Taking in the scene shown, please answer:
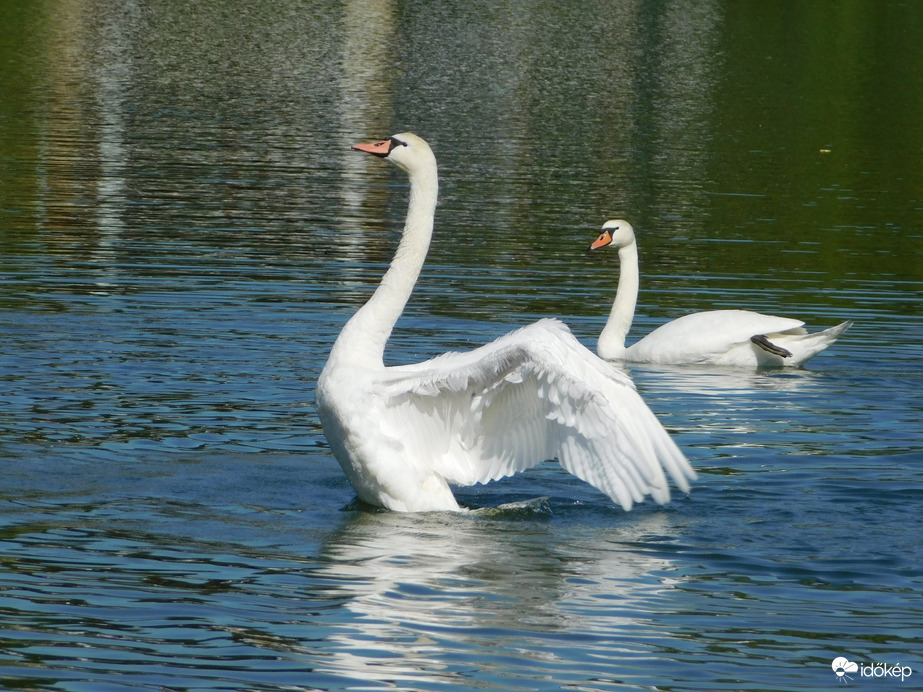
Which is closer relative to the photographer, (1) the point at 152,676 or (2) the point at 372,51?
(1) the point at 152,676

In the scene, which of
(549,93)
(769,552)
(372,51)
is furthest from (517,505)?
(372,51)

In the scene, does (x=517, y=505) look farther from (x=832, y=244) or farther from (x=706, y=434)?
(x=832, y=244)

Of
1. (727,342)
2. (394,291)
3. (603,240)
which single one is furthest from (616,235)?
(394,291)

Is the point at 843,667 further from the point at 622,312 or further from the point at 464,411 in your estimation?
the point at 622,312

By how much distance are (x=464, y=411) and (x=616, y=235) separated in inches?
285

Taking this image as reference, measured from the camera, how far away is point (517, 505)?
27.7ft

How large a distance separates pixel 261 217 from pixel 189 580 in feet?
40.7

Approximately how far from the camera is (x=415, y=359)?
11.8 metres

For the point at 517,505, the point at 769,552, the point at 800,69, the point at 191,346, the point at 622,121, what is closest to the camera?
the point at 769,552

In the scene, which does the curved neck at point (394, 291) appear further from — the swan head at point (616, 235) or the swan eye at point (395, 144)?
the swan head at point (616, 235)

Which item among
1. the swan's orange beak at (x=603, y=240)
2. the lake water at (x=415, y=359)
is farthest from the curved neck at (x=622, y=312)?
the lake water at (x=415, y=359)


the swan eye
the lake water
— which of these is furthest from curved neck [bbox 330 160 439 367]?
the lake water

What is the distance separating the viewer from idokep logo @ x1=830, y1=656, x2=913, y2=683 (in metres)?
6.04

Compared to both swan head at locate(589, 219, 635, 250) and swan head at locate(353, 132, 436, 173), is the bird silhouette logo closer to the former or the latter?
swan head at locate(353, 132, 436, 173)
